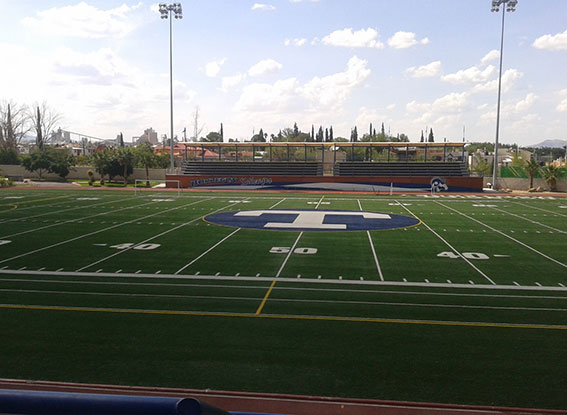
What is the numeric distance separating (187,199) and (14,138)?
86.8m

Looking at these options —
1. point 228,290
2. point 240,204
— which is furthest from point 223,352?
point 240,204

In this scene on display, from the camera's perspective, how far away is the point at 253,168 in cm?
6319

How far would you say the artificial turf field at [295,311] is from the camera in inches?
347

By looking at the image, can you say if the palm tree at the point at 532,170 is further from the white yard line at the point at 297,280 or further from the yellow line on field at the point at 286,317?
the yellow line on field at the point at 286,317

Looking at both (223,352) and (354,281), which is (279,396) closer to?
(223,352)

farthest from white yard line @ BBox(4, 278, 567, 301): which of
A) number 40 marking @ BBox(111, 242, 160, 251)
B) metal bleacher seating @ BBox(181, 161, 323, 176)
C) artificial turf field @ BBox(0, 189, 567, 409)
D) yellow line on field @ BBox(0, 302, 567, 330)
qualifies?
metal bleacher seating @ BBox(181, 161, 323, 176)

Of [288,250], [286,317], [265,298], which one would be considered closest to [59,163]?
[288,250]

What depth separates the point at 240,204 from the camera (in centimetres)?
3866

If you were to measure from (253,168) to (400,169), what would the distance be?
18444mm

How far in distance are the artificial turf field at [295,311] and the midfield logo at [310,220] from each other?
76.8 inches

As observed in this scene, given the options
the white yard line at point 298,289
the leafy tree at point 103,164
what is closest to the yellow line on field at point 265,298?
the white yard line at point 298,289

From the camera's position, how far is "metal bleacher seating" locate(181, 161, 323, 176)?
6272cm

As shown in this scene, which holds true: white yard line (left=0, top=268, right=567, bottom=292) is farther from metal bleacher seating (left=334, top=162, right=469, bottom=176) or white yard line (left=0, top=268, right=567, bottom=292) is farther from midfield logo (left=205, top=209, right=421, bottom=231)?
metal bleacher seating (left=334, top=162, right=469, bottom=176)

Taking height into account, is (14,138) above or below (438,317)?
above
